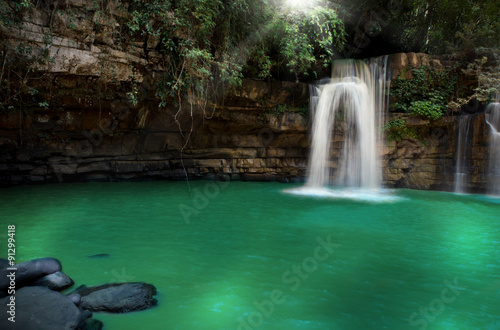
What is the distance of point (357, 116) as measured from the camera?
42.3 ft

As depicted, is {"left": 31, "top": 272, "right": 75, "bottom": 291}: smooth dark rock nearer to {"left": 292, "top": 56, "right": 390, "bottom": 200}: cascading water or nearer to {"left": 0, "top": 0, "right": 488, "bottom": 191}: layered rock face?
{"left": 0, "top": 0, "right": 488, "bottom": 191}: layered rock face

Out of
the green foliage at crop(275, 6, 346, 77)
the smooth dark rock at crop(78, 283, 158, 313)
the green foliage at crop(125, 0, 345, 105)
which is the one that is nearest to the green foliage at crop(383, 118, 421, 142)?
the green foliage at crop(275, 6, 346, 77)

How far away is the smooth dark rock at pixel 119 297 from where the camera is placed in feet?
10.3

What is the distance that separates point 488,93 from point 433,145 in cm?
254

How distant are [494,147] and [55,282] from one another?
13551mm

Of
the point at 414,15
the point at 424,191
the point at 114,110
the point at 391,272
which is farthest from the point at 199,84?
the point at 414,15

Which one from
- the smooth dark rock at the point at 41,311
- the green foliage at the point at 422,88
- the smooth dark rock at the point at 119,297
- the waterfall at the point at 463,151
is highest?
the green foliage at the point at 422,88

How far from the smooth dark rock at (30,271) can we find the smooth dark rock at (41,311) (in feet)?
1.17

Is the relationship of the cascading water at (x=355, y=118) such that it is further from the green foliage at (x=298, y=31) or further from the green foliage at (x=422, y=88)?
the green foliage at (x=298, y=31)

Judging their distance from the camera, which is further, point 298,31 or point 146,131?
point 146,131

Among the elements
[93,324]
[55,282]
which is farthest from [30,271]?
[93,324]

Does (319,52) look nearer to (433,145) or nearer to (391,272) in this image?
(433,145)

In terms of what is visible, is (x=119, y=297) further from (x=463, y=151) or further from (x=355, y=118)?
(x=463, y=151)

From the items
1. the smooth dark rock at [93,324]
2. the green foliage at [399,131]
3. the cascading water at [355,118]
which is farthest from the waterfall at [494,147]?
the smooth dark rock at [93,324]
